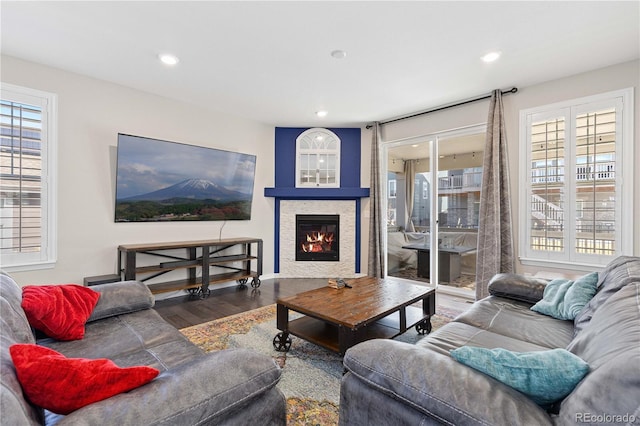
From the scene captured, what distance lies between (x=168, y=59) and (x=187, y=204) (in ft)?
6.09

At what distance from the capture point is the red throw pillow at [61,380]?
2.60 ft

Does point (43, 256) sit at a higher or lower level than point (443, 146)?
lower

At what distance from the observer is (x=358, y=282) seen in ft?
10.2

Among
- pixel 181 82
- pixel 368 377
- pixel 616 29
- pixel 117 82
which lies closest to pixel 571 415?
pixel 368 377

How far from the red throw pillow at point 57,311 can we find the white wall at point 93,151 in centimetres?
184

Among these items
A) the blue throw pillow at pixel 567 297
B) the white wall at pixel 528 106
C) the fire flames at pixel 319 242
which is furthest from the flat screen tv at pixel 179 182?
the blue throw pillow at pixel 567 297

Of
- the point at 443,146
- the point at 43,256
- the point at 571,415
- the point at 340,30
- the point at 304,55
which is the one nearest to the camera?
the point at 571,415

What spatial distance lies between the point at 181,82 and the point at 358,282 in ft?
9.82

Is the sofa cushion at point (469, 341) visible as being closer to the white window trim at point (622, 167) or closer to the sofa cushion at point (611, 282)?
the sofa cushion at point (611, 282)

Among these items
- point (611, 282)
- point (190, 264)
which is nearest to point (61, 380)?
point (611, 282)

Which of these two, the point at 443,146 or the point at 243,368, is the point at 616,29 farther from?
the point at 243,368

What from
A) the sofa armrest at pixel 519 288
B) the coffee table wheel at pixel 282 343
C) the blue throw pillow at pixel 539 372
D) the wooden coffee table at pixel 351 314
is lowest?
the coffee table wheel at pixel 282 343

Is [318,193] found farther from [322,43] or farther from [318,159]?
[322,43]

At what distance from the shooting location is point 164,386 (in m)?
0.88
